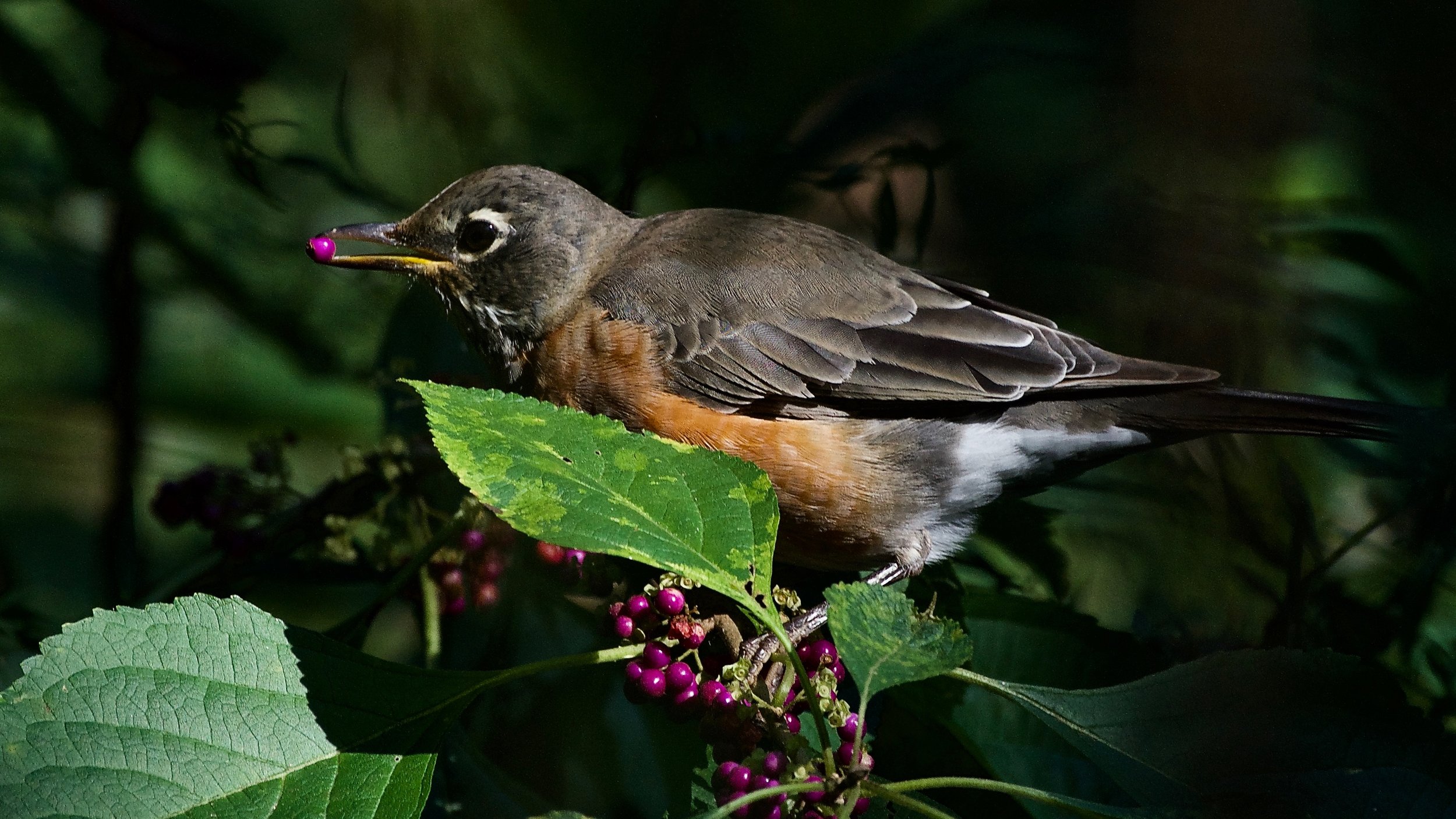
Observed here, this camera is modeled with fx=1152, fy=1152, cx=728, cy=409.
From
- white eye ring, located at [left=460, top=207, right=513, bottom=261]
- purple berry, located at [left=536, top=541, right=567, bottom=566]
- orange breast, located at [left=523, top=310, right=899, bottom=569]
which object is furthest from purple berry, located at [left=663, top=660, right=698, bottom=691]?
white eye ring, located at [left=460, top=207, right=513, bottom=261]

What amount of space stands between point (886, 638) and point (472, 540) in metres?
1.45

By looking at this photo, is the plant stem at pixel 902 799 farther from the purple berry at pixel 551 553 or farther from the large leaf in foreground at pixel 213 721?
the purple berry at pixel 551 553

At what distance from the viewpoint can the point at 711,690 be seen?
1932 mm

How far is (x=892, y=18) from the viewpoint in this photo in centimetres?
432

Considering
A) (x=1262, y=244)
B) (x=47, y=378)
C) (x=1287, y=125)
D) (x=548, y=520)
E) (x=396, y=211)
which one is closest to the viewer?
(x=548, y=520)

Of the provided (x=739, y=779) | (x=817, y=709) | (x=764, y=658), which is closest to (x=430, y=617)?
(x=764, y=658)

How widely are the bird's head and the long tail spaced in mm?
1524

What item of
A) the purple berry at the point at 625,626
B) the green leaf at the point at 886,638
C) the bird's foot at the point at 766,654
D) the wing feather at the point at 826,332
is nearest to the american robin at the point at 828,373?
the wing feather at the point at 826,332

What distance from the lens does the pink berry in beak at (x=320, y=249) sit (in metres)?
2.84

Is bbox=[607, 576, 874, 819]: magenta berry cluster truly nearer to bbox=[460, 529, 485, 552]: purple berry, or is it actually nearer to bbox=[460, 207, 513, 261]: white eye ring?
bbox=[460, 529, 485, 552]: purple berry

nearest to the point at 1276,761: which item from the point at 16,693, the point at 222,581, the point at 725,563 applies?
the point at 725,563

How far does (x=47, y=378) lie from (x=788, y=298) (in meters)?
2.98

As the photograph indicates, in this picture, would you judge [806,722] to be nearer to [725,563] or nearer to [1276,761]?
[725,563]

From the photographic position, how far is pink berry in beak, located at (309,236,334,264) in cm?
284
